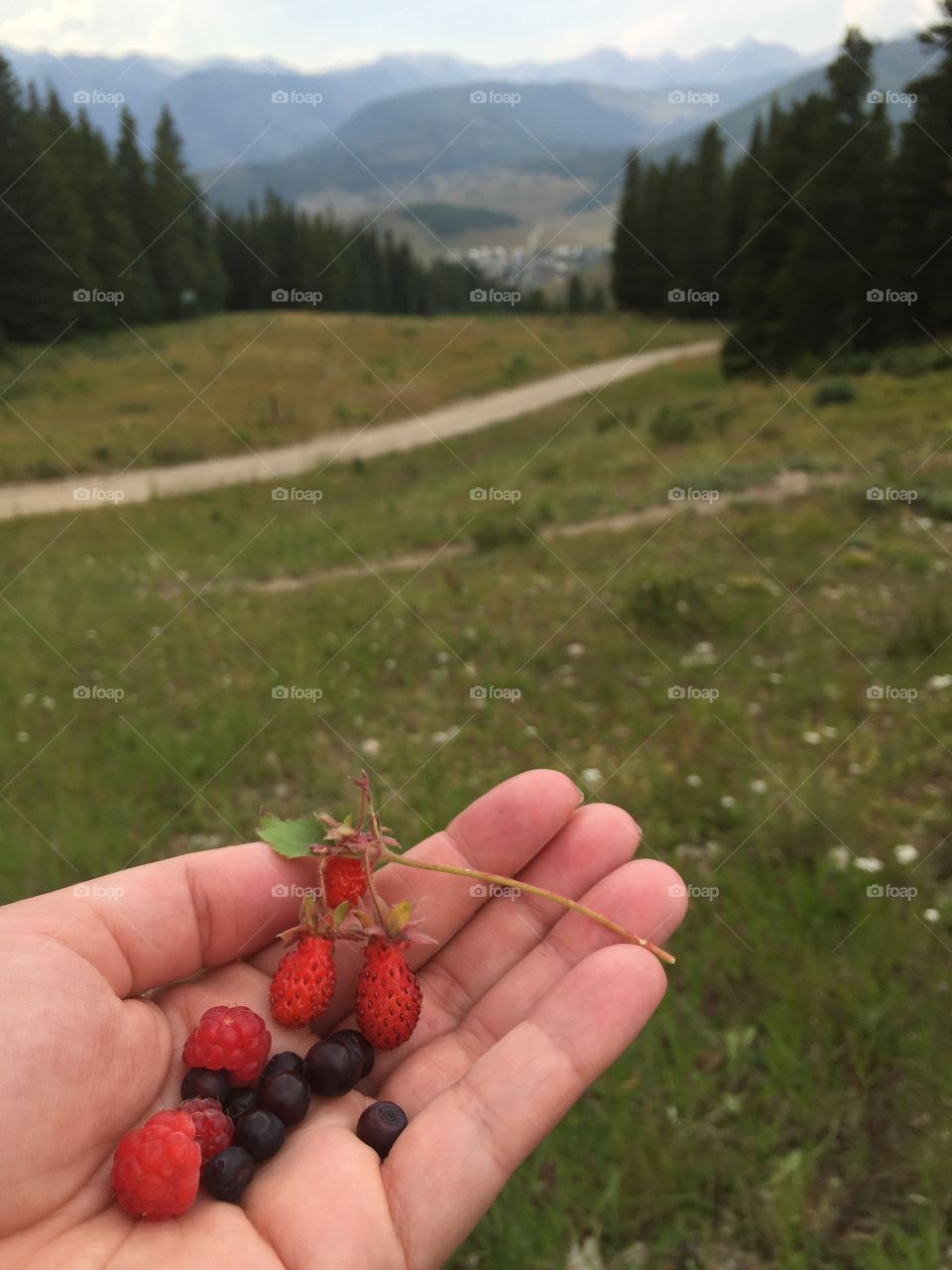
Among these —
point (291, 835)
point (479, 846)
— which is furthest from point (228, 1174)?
point (479, 846)

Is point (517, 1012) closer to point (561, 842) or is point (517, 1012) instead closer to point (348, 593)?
point (561, 842)

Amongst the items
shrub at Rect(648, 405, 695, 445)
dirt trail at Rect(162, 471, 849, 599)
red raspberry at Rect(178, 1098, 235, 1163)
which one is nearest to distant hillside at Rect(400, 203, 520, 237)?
shrub at Rect(648, 405, 695, 445)

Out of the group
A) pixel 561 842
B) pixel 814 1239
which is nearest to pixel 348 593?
pixel 561 842

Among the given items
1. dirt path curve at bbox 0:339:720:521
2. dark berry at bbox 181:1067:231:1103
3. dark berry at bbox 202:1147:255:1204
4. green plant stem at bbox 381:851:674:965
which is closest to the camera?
dark berry at bbox 202:1147:255:1204

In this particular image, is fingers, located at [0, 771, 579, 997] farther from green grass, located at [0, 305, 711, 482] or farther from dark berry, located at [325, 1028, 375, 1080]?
green grass, located at [0, 305, 711, 482]

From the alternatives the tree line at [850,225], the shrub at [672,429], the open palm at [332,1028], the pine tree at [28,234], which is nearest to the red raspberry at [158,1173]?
the open palm at [332,1028]

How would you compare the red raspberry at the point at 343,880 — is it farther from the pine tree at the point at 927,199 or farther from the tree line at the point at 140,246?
A: the pine tree at the point at 927,199
